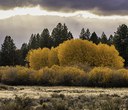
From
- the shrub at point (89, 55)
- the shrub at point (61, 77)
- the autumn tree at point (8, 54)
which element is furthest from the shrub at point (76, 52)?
the shrub at point (61, 77)

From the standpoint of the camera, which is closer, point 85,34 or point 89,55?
point 89,55

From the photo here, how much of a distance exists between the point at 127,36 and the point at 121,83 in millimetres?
52916

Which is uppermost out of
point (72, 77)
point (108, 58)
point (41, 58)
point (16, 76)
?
point (41, 58)

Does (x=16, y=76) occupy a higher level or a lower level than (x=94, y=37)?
lower

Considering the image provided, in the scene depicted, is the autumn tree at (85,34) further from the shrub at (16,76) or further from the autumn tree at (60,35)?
the shrub at (16,76)

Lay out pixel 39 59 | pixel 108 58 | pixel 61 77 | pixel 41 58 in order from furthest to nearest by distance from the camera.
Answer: pixel 41 58, pixel 39 59, pixel 108 58, pixel 61 77

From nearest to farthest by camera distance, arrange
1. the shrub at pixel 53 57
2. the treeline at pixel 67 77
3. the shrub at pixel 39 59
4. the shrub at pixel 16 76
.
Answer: the treeline at pixel 67 77 → the shrub at pixel 16 76 → the shrub at pixel 53 57 → the shrub at pixel 39 59

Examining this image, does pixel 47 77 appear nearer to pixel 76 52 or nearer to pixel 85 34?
pixel 76 52

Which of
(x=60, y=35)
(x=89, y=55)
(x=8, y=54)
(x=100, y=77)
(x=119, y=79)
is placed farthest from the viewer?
(x=60, y=35)

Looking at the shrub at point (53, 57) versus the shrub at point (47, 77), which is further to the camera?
the shrub at point (53, 57)

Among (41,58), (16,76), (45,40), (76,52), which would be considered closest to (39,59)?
(41,58)

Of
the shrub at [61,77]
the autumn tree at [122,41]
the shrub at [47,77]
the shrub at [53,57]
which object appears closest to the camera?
the shrub at [61,77]

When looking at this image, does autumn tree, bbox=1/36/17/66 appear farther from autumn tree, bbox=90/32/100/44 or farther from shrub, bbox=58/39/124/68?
autumn tree, bbox=90/32/100/44

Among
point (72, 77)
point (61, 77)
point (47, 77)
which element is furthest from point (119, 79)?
point (47, 77)
